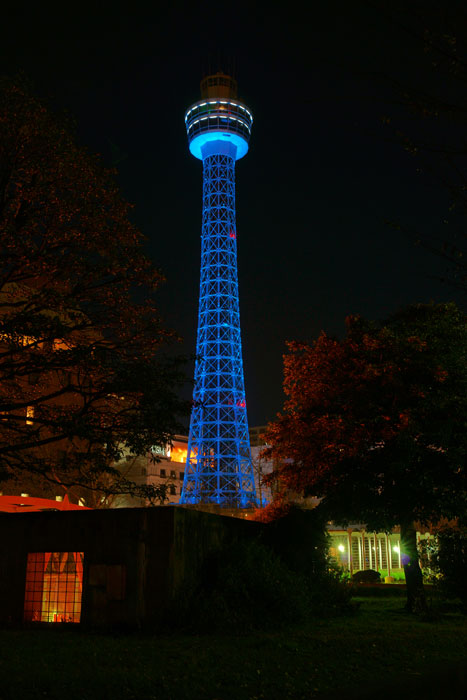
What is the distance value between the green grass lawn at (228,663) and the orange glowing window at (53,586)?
673 millimetres

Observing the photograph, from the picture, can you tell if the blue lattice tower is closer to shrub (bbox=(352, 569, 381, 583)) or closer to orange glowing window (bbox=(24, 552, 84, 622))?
shrub (bbox=(352, 569, 381, 583))

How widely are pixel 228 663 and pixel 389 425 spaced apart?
11494 millimetres

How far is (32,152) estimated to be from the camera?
12.0 metres

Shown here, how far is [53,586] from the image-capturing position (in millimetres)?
14461

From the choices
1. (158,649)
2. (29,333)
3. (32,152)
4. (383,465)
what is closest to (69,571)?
(158,649)

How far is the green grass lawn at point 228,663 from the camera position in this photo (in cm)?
794

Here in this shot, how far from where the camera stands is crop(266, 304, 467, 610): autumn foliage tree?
754 inches

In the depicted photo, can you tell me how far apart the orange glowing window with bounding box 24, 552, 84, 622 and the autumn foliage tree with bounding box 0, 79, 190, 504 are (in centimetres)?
312

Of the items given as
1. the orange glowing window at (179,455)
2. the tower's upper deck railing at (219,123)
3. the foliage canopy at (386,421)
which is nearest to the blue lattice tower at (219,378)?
the tower's upper deck railing at (219,123)

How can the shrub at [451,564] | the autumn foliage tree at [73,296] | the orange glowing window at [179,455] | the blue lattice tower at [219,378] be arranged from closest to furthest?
the autumn foliage tree at [73,296], the shrub at [451,564], the blue lattice tower at [219,378], the orange glowing window at [179,455]

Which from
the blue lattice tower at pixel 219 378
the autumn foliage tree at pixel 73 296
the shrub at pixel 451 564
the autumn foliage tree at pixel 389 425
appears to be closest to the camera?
the autumn foliage tree at pixel 73 296

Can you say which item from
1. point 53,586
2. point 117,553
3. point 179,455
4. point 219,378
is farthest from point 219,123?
point 117,553

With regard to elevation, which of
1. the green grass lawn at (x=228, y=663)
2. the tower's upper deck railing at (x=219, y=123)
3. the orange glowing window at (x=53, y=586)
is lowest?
the green grass lawn at (x=228, y=663)

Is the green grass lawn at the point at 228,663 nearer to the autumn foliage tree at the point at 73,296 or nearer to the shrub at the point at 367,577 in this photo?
the autumn foliage tree at the point at 73,296
